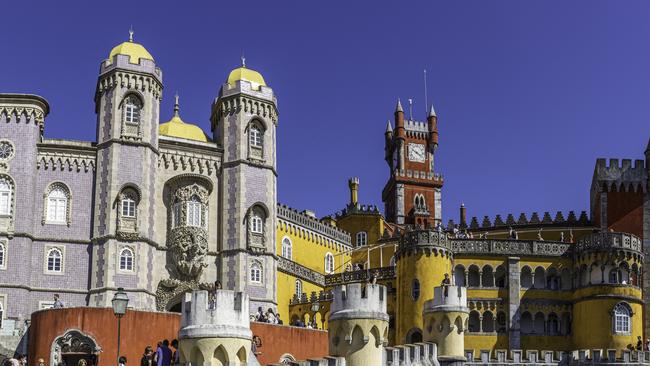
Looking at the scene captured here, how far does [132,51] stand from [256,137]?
8763 millimetres

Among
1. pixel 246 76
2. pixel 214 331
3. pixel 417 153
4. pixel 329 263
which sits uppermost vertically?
pixel 417 153

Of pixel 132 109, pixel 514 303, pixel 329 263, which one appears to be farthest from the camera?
pixel 329 263

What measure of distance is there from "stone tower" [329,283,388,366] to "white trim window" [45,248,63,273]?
84.4 ft

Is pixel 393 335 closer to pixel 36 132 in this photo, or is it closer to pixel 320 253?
pixel 320 253

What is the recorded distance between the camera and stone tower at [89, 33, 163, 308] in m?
57.9

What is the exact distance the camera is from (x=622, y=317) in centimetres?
6694

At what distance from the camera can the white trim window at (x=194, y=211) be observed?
203ft

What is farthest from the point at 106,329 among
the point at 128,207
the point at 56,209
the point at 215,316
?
the point at 56,209

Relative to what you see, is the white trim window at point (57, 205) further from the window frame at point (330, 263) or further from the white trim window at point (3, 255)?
the window frame at point (330, 263)

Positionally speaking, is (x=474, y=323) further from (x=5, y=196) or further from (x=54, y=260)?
(x=5, y=196)

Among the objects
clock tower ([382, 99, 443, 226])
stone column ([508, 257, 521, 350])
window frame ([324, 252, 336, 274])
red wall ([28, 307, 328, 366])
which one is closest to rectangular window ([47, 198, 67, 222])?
red wall ([28, 307, 328, 366])

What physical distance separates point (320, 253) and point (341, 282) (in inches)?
213

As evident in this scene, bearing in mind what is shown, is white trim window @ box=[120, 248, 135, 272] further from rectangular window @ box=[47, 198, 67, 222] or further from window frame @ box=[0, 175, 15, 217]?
window frame @ box=[0, 175, 15, 217]

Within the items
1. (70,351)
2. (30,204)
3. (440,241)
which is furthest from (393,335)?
(70,351)
